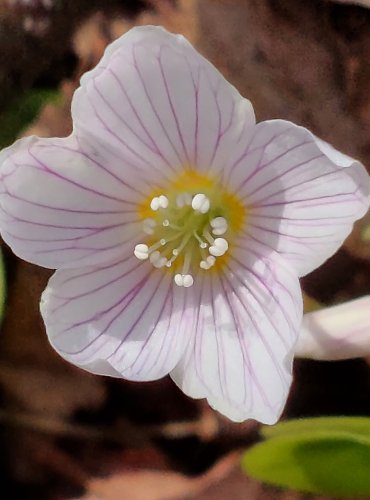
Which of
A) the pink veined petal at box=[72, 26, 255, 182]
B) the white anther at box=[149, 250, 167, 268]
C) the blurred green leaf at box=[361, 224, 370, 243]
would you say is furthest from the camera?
the blurred green leaf at box=[361, 224, 370, 243]

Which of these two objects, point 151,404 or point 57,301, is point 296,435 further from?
point 151,404

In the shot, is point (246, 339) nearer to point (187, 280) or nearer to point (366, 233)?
point (187, 280)

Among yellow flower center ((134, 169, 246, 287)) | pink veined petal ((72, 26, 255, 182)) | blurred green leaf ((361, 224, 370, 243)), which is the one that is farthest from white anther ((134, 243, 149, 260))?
blurred green leaf ((361, 224, 370, 243))

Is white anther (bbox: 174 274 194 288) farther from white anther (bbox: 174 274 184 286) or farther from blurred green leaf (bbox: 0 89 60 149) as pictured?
blurred green leaf (bbox: 0 89 60 149)

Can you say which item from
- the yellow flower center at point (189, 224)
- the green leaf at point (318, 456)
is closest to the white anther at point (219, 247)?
the yellow flower center at point (189, 224)

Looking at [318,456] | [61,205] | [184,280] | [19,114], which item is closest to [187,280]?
[184,280]

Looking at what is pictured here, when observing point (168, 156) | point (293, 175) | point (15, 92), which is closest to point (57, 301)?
point (168, 156)
